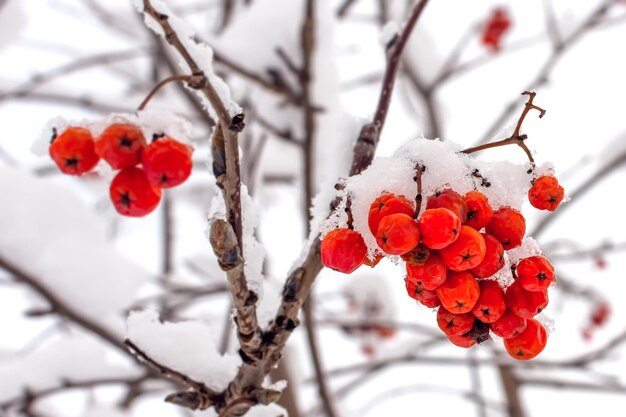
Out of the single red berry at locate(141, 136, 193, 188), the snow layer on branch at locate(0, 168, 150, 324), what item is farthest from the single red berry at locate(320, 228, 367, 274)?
the snow layer on branch at locate(0, 168, 150, 324)

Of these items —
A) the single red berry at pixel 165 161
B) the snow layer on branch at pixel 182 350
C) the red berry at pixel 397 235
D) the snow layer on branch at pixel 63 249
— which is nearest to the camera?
the red berry at pixel 397 235

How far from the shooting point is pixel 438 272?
1.01 m

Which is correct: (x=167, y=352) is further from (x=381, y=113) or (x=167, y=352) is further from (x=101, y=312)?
(x=101, y=312)

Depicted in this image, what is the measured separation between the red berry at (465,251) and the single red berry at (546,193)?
0.70ft

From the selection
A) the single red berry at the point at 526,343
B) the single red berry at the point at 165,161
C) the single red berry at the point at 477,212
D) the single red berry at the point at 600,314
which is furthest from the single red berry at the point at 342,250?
the single red berry at the point at 600,314

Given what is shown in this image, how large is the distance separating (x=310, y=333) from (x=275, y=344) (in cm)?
110

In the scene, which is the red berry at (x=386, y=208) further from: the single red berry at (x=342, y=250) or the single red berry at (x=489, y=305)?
the single red berry at (x=489, y=305)

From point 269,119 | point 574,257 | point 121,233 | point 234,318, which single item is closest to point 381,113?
point 234,318

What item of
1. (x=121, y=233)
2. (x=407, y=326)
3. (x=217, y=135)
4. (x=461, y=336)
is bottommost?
(x=461, y=336)

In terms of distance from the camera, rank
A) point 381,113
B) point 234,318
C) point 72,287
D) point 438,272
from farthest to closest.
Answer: point 72,287, point 381,113, point 234,318, point 438,272

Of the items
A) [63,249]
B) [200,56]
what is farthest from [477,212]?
[63,249]

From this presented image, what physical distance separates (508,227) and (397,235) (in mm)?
239

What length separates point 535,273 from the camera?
3.37ft

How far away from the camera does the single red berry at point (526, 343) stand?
107 cm
